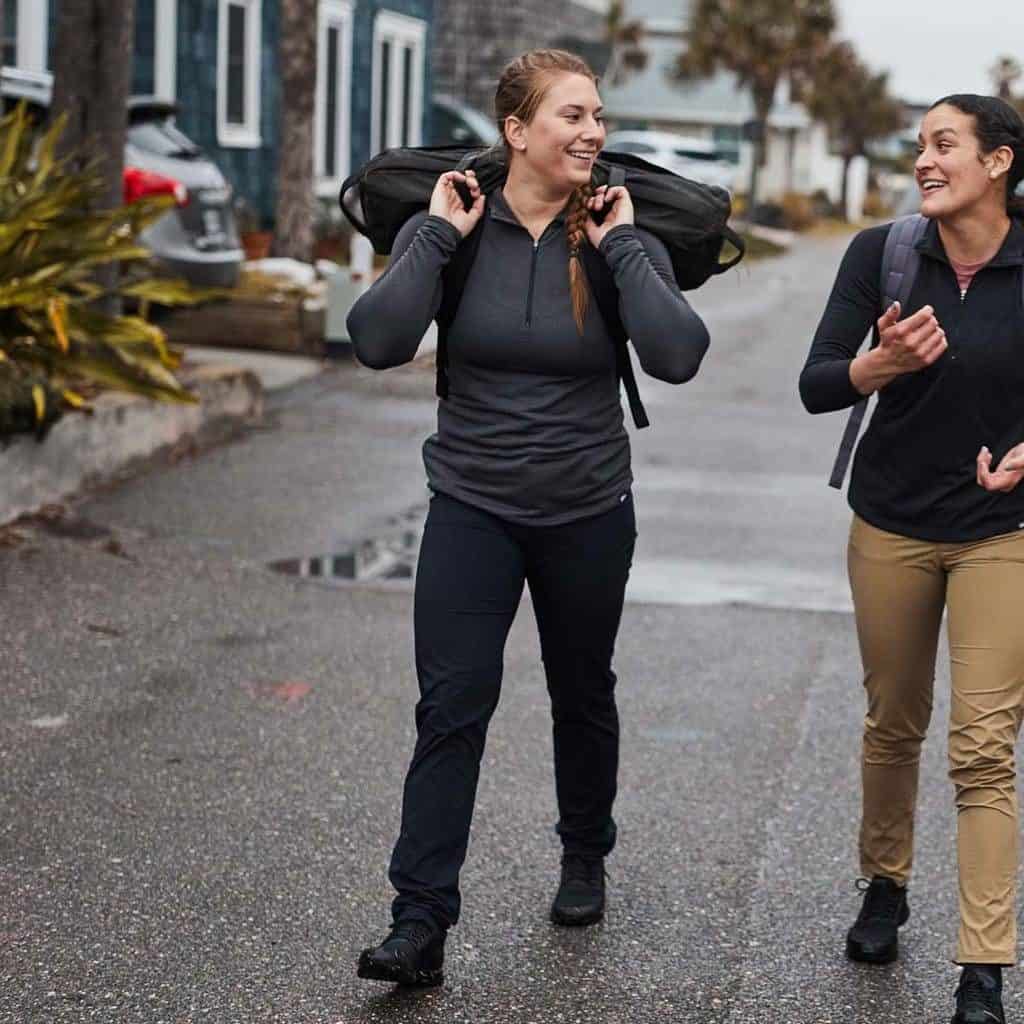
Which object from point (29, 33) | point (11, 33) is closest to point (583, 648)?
point (29, 33)

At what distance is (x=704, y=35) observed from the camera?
181 feet

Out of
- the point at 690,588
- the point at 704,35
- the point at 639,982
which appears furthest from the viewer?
the point at 704,35

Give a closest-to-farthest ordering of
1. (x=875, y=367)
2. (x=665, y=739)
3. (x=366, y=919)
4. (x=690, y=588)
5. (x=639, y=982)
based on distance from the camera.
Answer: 1. (x=875, y=367)
2. (x=639, y=982)
3. (x=366, y=919)
4. (x=665, y=739)
5. (x=690, y=588)

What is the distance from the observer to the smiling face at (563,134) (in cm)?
421

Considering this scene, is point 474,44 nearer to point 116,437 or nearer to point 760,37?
point 760,37

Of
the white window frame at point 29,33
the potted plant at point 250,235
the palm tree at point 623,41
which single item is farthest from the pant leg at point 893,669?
the palm tree at point 623,41

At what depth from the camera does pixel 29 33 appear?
18047 millimetres

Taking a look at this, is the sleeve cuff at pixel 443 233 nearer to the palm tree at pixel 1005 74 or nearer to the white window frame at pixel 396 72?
the white window frame at pixel 396 72

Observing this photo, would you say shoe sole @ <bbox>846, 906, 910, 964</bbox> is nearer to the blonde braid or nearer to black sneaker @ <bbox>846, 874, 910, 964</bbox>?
black sneaker @ <bbox>846, 874, 910, 964</bbox>

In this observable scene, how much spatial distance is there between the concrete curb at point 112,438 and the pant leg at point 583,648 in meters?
4.93

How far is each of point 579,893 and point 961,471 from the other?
1287 mm

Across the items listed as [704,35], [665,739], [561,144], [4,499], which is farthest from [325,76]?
[704,35]

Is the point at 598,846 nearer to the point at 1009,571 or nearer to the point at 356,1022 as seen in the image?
the point at 356,1022

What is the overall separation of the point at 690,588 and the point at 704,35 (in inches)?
1904
